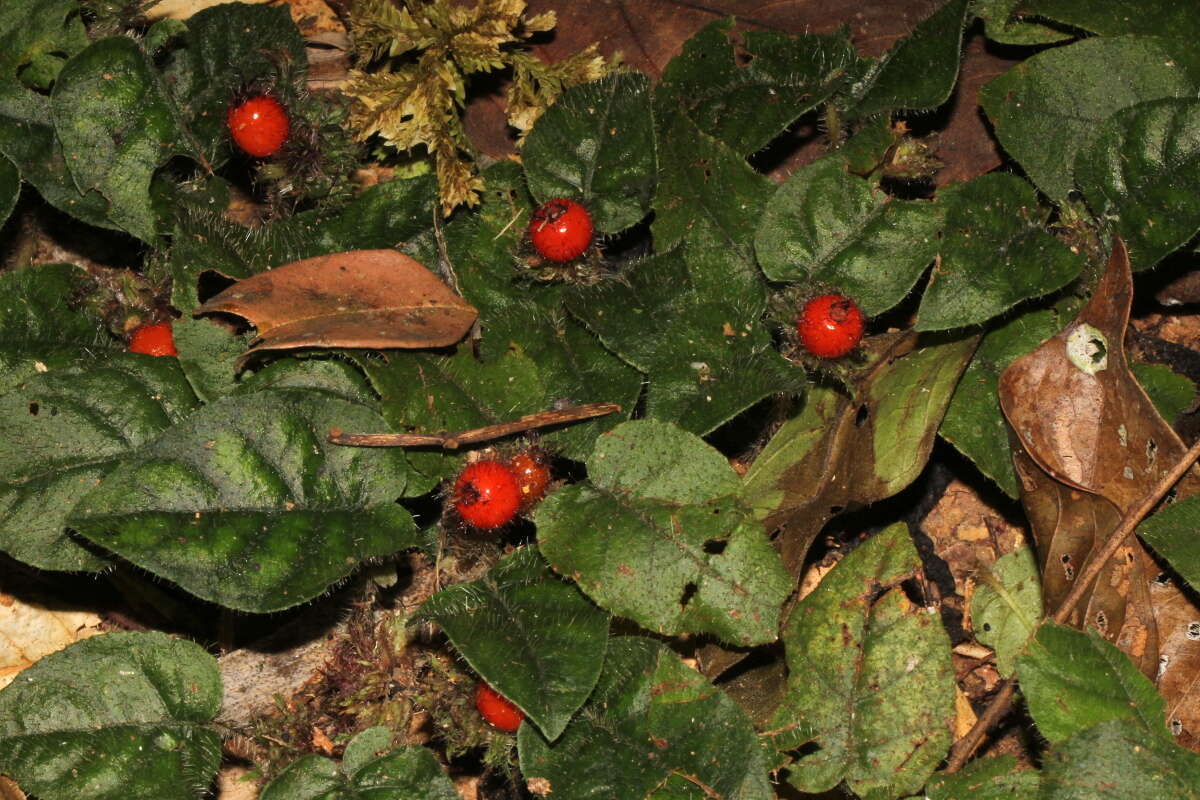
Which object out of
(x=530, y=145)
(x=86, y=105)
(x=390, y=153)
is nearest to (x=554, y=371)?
(x=530, y=145)

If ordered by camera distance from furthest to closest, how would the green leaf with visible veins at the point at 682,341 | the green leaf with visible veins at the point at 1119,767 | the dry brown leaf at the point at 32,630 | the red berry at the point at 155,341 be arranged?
the dry brown leaf at the point at 32,630
the red berry at the point at 155,341
the green leaf with visible veins at the point at 682,341
the green leaf with visible veins at the point at 1119,767

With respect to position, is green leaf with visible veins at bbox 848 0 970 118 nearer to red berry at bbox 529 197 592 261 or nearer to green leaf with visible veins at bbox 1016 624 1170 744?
red berry at bbox 529 197 592 261

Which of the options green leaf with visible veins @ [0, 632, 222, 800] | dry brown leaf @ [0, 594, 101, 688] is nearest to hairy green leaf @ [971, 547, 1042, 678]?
green leaf with visible veins @ [0, 632, 222, 800]

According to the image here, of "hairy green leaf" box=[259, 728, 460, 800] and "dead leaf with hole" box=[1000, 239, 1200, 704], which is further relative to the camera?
"dead leaf with hole" box=[1000, 239, 1200, 704]

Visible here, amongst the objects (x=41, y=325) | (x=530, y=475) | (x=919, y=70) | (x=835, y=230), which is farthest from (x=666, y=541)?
(x=41, y=325)

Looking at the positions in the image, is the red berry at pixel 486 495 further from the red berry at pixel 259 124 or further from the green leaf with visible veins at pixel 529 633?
the red berry at pixel 259 124

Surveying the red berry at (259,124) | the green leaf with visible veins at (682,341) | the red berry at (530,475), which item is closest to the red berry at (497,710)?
the red berry at (530,475)
